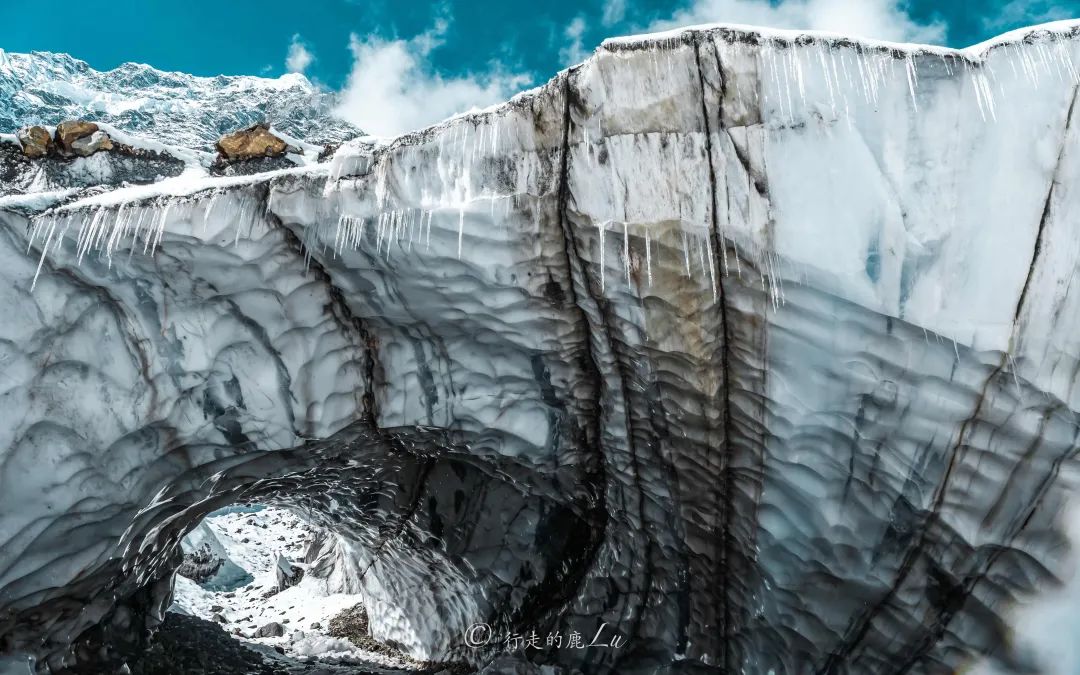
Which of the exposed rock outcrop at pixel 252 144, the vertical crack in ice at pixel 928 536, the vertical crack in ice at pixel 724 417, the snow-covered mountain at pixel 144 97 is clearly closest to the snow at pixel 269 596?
the vertical crack in ice at pixel 724 417

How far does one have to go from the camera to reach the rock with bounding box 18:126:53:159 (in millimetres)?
9055

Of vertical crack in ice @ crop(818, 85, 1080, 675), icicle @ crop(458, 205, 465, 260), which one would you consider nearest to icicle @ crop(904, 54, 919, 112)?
vertical crack in ice @ crop(818, 85, 1080, 675)

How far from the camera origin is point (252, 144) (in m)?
9.03

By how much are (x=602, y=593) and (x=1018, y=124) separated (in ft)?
16.3

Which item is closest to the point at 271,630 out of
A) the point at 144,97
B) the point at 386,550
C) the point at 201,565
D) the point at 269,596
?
the point at 269,596

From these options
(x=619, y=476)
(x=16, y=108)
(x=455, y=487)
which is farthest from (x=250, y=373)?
(x=16, y=108)

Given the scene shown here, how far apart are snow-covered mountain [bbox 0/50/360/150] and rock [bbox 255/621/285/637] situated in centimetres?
6641

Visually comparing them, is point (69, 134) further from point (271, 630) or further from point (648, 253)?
point (648, 253)

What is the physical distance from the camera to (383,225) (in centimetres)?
470

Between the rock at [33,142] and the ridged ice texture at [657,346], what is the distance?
6.14 m

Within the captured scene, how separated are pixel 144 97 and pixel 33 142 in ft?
343

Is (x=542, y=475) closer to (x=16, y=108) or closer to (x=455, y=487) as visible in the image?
(x=455, y=487)

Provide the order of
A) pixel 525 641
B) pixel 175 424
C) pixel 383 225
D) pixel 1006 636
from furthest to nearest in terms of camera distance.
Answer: pixel 525 641
pixel 175 424
pixel 383 225
pixel 1006 636

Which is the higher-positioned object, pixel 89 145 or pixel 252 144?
pixel 252 144
